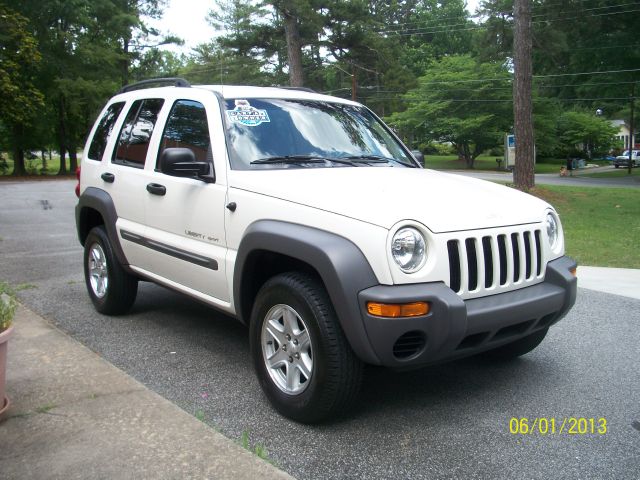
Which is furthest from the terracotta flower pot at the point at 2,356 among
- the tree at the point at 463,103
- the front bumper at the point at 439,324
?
the tree at the point at 463,103

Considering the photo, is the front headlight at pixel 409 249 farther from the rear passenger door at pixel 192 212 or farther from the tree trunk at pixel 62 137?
the tree trunk at pixel 62 137

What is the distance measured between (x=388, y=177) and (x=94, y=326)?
9.77ft

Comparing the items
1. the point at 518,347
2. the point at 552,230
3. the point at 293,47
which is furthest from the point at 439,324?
the point at 293,47

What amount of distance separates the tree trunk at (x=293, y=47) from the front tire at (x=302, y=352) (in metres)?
19.6

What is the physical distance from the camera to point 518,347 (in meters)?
4.23

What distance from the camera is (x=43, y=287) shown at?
21.7ft

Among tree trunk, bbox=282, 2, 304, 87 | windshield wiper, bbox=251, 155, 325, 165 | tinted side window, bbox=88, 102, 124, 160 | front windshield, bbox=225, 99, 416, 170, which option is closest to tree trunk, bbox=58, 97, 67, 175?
tree trunk, bbox=282, 2, 304, 87

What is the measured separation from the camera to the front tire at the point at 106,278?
5293 mm

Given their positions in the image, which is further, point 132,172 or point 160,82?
point 160,82

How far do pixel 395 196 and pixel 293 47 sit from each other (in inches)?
824

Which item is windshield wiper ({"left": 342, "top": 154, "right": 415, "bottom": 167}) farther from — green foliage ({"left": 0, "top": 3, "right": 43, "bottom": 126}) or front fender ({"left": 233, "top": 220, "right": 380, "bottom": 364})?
green foliage ({"left": 0, "top": 3, "right": 43, "bottom": 126})

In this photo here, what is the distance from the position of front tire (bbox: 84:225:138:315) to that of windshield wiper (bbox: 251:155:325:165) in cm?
200

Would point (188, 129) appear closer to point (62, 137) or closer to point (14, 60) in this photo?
point (14, 60)

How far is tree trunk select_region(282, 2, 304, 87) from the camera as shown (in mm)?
22297
